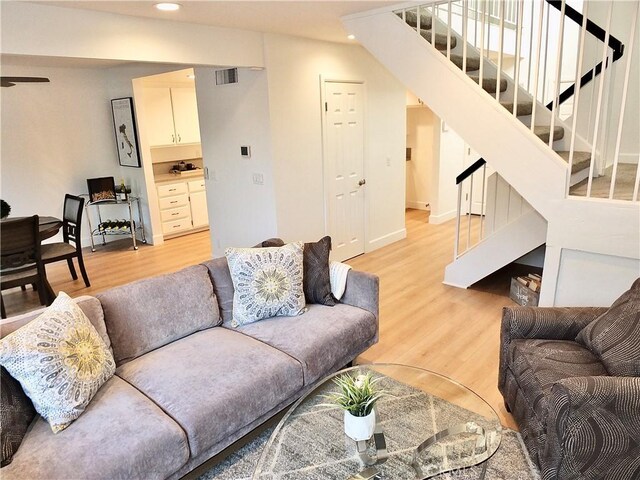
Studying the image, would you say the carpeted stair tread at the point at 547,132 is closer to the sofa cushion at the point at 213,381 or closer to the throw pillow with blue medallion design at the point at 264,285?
the throw pillow with blue medallion design at the point at 264,285

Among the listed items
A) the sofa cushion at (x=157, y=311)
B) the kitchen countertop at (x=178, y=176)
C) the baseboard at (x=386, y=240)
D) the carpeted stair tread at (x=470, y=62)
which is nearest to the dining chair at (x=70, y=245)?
the kitchen countertop at (x=178, y=176)

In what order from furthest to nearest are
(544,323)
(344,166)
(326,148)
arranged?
1. (344,166)
2. (326,148)
3. (544,323)

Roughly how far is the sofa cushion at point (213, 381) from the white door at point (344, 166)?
281 cm

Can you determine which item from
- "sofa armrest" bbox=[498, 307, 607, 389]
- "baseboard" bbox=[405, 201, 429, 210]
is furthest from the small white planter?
"baseboard" bbox=[405, 201, 429, 210]

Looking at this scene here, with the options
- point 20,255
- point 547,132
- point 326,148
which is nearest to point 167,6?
point 326,148

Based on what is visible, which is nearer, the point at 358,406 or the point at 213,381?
the point at 358,406

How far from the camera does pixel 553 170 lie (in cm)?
274

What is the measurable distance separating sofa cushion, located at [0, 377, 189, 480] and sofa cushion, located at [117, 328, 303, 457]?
0.09 m

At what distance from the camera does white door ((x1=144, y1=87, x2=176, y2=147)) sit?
6.36m

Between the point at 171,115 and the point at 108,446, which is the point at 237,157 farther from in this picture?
the point at 108,446

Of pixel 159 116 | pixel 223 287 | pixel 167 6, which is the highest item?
pixel 167 6

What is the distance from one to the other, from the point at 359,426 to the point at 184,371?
91 cm

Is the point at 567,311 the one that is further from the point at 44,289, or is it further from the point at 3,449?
the point at 44,289

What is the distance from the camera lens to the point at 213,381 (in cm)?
204
